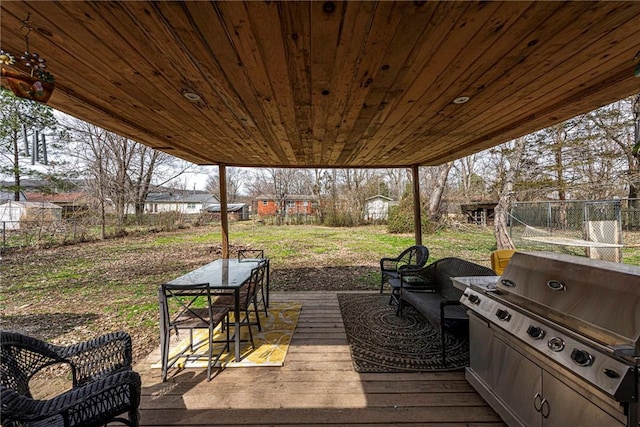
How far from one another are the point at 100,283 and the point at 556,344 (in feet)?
22.3

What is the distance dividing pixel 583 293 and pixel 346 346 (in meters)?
2.09

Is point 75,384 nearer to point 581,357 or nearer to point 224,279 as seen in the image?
point 224,279

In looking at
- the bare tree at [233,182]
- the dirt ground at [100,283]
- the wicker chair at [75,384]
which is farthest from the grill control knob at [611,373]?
the bare tree at [233,182]

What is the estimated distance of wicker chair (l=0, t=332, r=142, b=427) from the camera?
116 centimetres

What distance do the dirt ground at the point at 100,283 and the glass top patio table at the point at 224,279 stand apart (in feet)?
2.89

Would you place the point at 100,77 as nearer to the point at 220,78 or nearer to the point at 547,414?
the point at 220,78

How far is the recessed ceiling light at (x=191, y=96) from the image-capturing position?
1929 millimetres

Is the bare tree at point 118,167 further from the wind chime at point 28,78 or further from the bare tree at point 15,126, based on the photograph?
the wind chime at point 28,78

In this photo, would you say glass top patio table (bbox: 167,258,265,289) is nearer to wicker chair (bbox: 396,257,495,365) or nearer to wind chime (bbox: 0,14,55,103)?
wind chime (bbox: 0,14,55,103)

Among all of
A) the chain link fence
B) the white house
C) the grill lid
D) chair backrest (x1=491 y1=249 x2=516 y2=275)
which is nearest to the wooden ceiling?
the grill lid

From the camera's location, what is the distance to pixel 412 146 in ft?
11.8

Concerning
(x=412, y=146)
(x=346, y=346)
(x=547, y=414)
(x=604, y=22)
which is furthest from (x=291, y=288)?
(x=604, y=22)

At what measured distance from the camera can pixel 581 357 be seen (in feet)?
4.07

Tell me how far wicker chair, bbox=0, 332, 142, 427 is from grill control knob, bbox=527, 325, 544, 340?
86.5 inches
